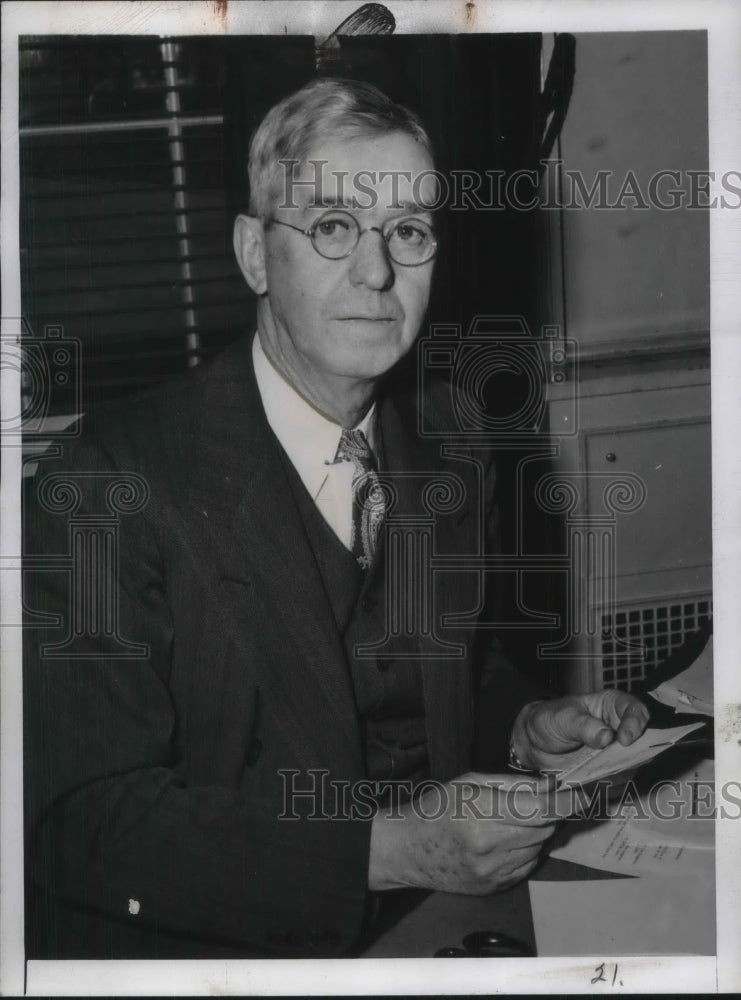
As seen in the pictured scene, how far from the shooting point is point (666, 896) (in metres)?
1.49

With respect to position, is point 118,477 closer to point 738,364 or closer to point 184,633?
point 184,633

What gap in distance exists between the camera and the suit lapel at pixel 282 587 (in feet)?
4.58

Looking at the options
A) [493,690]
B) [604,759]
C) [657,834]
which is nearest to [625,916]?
[657,834]

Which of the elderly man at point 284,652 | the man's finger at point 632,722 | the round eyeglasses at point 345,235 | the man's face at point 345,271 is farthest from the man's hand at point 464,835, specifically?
the round eyeglasses at point 345,235

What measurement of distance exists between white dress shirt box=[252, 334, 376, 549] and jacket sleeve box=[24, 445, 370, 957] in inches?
8.6

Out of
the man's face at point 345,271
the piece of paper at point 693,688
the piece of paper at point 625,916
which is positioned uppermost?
the man's face at point 345,271

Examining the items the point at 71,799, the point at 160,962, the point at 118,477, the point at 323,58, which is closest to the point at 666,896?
the point at 160,962

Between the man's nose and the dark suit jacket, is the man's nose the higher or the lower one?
the higher one

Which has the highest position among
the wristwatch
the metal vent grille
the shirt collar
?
the shirt collar

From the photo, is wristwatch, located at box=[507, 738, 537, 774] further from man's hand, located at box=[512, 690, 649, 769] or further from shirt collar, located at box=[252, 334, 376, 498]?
shirt collar, located at box=[252, 334, 376, 498]

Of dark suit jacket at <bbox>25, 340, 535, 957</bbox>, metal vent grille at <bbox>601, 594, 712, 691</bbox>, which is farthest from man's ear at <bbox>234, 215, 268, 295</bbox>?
metal vent grille at <bbox>601, 594, 712, 691</bbox>

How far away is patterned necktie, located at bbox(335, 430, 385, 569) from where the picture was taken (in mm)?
1435

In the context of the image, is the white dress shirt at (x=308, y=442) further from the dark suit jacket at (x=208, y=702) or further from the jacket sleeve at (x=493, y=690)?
the jacket sleeve at (x=493, y=690)

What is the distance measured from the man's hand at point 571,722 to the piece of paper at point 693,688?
0.17 feet
